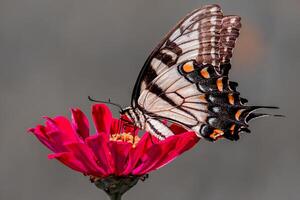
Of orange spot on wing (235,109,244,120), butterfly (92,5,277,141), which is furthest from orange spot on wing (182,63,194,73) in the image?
orange spot on wing (235,109,244,120)

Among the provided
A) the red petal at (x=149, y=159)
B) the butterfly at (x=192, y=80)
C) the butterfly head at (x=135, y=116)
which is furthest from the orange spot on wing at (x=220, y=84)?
the red petal at (x=149, y=159)

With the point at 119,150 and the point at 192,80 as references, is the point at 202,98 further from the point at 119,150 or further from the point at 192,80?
the point at 119,150

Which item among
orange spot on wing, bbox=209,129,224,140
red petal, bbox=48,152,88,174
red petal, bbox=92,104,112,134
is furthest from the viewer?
red petal, bbox=92,104,112,134

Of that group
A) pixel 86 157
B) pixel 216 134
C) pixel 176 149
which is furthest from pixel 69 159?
Result: pixel 216 134

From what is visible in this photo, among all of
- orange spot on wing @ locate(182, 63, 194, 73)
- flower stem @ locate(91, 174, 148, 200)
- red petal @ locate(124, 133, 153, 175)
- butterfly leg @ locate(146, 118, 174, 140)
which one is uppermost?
orange spot on wing @ locate(182, 63, 194, 73)

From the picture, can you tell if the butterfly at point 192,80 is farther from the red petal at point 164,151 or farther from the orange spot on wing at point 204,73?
the red petal at point 164,151

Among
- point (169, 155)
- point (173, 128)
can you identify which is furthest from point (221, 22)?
Answer: point (169, 155)

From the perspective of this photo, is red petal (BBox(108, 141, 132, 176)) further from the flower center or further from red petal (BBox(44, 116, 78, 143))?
the flower center

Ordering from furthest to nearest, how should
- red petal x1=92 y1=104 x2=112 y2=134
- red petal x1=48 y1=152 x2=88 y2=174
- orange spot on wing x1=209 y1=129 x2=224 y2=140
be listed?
red petal x1=92 y1=104 x2=112 y2=134
orange spot on wing x1=209 y1=129 x2=224 y2=140
red petal x1=48 y1=152 x2=88 y2=174
